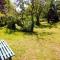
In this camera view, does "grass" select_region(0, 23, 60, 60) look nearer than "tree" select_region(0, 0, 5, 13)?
Yes

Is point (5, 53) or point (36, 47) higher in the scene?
point (5, 53)

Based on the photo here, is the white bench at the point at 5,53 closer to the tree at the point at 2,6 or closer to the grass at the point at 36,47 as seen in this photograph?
the grass at the point at 36,47

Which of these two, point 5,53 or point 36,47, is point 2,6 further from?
point 5,53

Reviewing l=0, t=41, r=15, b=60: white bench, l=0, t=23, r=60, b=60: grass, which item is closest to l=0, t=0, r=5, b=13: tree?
l=0, t=23, r=60, b=60: grass

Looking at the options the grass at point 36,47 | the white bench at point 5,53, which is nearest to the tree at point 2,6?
the grass at point 36,47

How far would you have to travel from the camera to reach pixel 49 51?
11.8 metres

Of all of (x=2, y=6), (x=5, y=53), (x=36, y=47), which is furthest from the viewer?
(x=2, y=6)

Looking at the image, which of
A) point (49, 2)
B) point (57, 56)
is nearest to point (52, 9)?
point (49, 2)

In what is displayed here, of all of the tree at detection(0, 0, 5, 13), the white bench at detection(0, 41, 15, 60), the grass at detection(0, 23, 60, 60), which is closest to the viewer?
the white bench at detection(0, 41, 15, 60)

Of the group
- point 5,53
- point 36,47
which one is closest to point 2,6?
point 36,47

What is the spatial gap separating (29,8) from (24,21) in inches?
57.7

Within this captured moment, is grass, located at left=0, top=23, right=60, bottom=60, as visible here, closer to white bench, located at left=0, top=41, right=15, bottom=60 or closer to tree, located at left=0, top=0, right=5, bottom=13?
white bench, located at left=0, top=41, right=15, bottom=60

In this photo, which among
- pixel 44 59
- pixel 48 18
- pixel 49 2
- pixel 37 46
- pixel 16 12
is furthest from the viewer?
pixel 48 18

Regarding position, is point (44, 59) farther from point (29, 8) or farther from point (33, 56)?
point (29, 8)
